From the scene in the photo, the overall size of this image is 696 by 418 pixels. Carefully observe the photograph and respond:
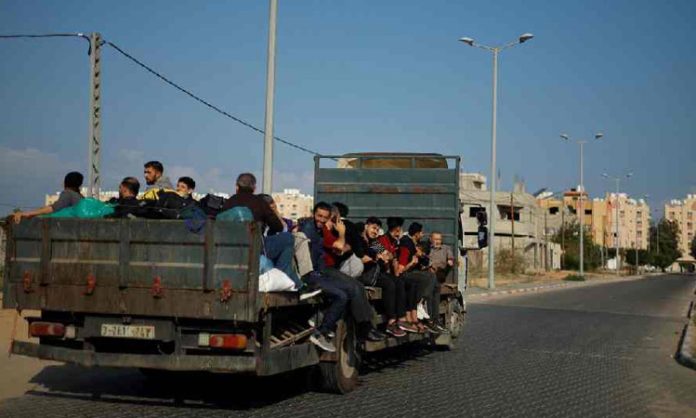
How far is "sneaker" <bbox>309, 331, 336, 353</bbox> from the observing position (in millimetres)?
8961

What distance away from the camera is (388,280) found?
36.5ft

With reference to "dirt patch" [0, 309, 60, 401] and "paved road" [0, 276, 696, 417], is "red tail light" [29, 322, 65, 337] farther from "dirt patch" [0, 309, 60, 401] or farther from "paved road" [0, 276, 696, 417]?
"paved road" [0, 276, 696, 417]

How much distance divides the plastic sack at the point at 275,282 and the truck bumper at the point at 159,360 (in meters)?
0.62

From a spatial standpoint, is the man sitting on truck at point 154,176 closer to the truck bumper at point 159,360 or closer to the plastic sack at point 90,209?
the plastic sack at point 90,209

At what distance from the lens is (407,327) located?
11477mm

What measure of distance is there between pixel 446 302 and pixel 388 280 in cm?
312

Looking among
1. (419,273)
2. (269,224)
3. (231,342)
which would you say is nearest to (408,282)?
(419,273)

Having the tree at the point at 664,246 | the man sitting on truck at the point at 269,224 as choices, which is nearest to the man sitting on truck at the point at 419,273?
the man sitting on truck at the point at 269,224

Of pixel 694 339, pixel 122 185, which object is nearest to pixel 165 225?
pixel 122 185

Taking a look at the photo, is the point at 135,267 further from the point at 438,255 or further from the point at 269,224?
the point at 438,255

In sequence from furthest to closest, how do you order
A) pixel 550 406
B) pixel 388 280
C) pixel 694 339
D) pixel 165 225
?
pixel 694 339 → pixel 388 280 → pixel 550 406 → pixel 165 225

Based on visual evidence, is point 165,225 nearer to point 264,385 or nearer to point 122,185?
point 122,185

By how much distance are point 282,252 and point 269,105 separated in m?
7.93

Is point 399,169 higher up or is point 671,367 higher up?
point 399,169
